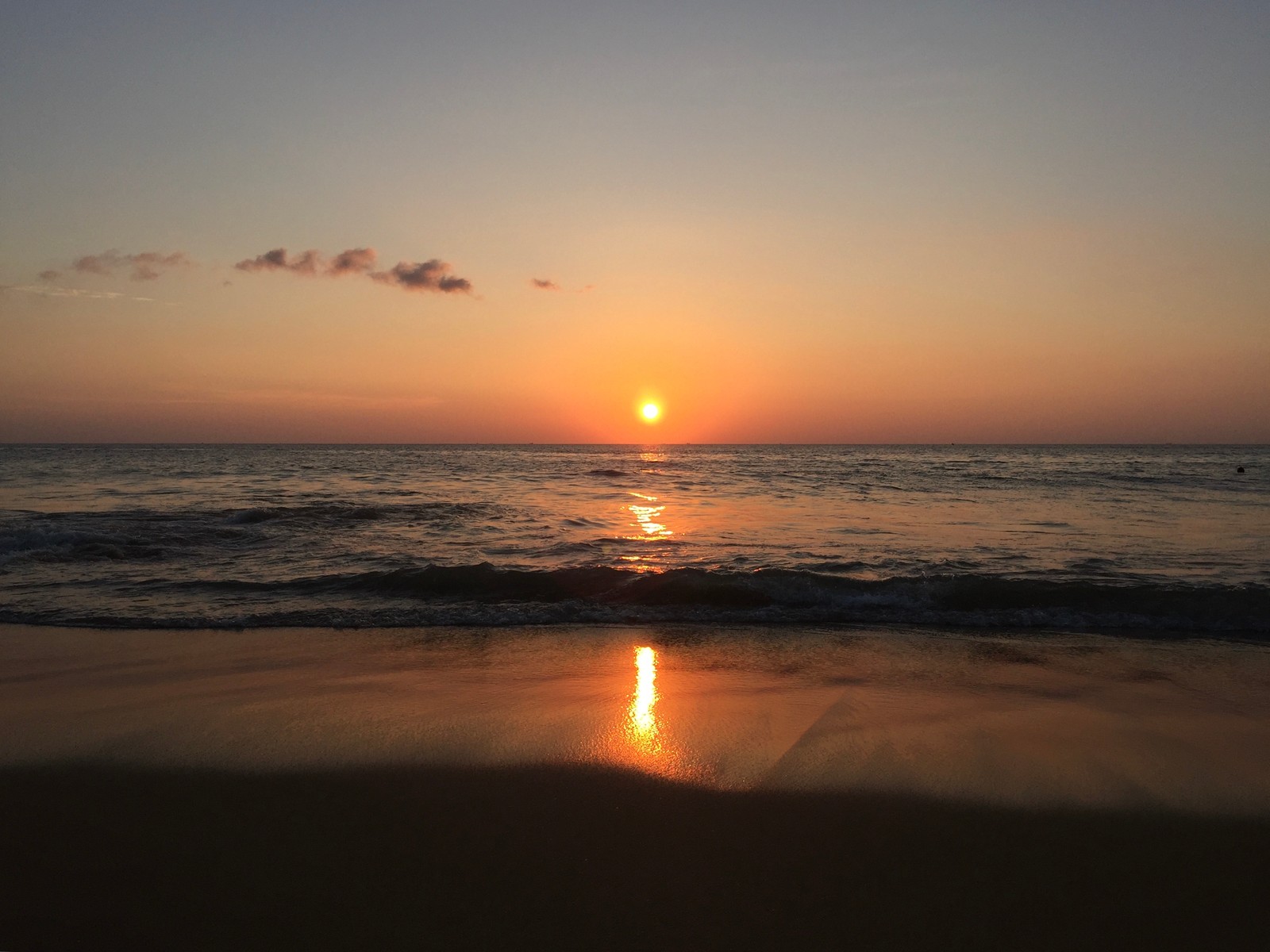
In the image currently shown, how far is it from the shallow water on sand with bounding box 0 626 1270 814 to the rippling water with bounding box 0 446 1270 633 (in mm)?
1148

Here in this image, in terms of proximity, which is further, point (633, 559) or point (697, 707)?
point (633, 559)

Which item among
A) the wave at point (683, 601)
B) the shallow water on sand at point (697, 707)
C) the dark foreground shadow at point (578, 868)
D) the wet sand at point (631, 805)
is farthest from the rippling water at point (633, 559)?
the dark foreground shadow at point (578, 868)

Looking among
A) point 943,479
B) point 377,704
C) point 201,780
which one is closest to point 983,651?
point 377,704

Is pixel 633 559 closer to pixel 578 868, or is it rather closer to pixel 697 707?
pixel 697 707

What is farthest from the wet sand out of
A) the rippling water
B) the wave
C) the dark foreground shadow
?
the rippling water

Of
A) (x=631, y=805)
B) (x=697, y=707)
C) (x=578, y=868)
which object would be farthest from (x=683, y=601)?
(x=578, y=868)

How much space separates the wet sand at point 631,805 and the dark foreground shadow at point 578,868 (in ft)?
0.05

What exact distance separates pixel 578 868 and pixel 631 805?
2.27 ft

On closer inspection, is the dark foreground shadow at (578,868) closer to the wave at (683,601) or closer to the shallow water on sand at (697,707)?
the shallow water on sand at (697,707)

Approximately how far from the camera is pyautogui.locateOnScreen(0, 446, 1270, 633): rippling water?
9641 mm

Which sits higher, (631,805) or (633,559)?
(633,559)

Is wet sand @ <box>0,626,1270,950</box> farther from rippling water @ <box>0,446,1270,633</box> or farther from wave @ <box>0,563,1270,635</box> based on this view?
rippling water @ <box>0,446,1270,633</box>

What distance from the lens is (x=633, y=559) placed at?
43.6 feet

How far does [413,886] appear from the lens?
3516 millimetres
